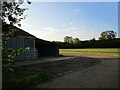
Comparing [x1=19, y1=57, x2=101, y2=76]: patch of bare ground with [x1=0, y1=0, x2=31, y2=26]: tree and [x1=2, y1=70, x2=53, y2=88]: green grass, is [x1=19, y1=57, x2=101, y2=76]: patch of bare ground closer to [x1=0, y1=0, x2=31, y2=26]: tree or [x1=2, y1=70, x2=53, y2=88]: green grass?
[x1=2, y1=70, x2=53, y2=88]: green grass

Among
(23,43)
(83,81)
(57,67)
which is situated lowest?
(57,67)

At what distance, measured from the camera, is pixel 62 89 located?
12.3ft

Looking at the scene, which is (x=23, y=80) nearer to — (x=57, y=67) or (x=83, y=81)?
(x=83, y=81)

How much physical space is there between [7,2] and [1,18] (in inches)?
28.8

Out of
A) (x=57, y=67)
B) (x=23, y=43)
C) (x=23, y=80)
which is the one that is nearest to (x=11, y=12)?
(x=23, y=80)

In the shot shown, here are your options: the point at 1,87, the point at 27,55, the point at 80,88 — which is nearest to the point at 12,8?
the point at 1,87

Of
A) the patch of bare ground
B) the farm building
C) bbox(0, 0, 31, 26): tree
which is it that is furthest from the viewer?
the farm building

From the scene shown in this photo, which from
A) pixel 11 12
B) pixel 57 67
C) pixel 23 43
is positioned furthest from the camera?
pixel 23 43

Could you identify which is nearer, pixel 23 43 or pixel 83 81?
pixel 83 81

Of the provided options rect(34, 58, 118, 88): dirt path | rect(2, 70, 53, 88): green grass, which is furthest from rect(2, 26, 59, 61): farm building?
rect(34, 58, 118, 88): dirt path

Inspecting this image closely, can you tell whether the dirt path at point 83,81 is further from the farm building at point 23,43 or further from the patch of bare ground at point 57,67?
the farm building at point 23,43

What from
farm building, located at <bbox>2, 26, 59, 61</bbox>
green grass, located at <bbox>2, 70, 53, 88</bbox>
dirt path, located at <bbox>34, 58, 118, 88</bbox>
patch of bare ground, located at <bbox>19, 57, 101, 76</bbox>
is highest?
farm building, located at <bbox>2, 26, 59, 61</bbox>

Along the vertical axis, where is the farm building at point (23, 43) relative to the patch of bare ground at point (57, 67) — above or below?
above

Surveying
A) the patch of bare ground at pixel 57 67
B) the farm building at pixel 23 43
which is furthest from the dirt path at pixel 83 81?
the farm building at pixel 23 43
